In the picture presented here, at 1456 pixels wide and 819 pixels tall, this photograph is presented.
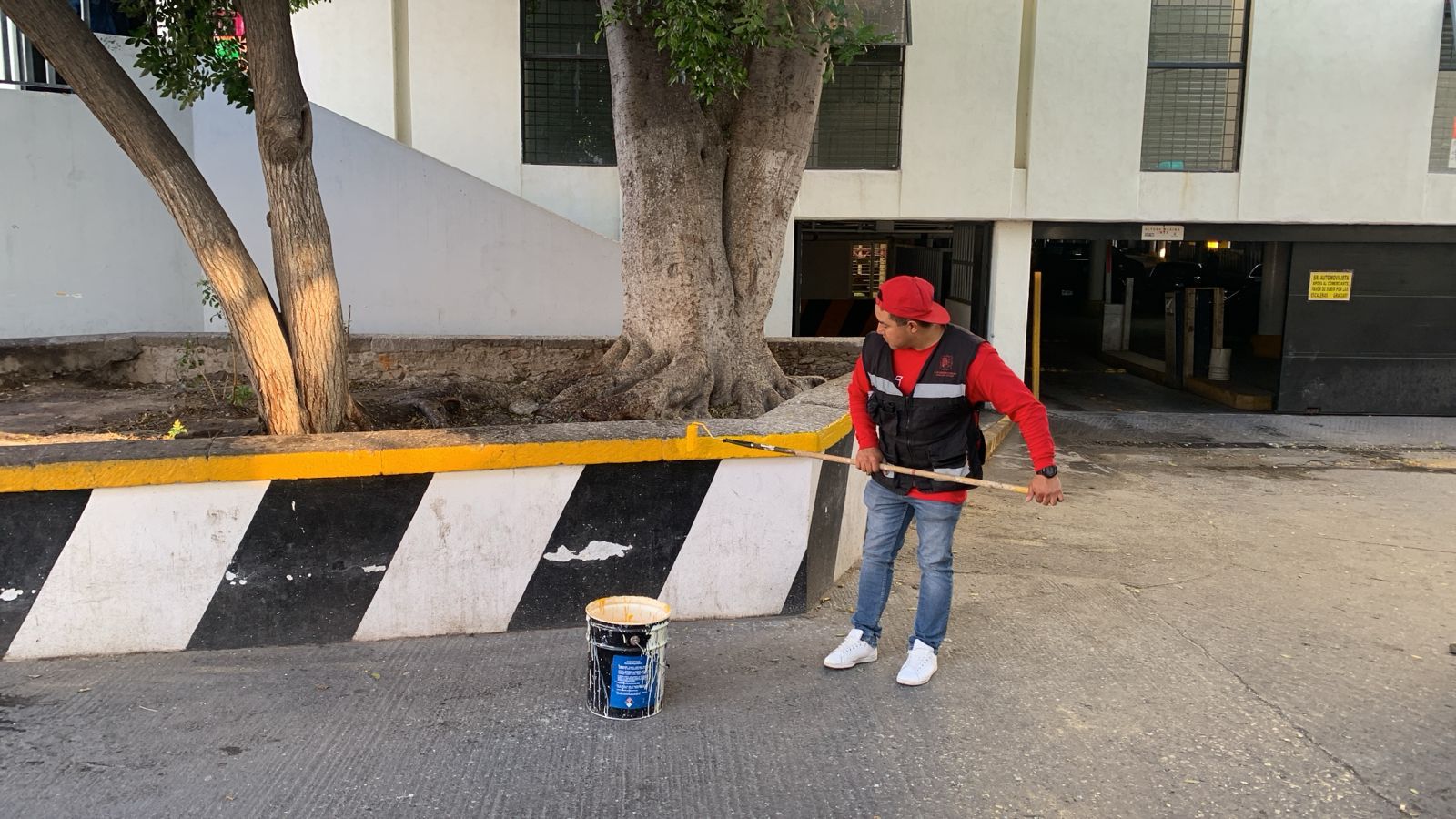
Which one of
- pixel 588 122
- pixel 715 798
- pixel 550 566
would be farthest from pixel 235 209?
pixel 715 798

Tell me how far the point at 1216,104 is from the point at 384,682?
11.1 meters

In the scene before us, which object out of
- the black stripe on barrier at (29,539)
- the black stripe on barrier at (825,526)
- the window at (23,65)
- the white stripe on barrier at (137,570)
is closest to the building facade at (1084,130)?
the window at (23,65)

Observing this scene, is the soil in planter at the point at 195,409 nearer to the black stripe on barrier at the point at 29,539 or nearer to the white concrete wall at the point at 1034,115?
the black stripe on barrier at the point at 29,539

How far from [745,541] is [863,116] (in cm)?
799

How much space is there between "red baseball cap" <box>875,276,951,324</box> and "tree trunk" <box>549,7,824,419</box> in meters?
2.35

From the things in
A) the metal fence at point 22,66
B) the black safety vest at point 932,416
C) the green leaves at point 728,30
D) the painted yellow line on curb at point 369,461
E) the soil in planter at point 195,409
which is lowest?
the soil in planter at point 195,409

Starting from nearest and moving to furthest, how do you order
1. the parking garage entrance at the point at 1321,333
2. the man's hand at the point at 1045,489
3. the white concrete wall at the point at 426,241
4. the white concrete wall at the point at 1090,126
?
the man's hand at the point at 1045,489 < the white concrete wall at the point at 426,241 < the white concrete wall at the point at 1090,126 < the parking garage entrance at the point at 1321,333

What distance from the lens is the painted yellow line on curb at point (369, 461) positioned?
4.64 meters

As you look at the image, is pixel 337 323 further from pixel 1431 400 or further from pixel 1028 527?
pixel 1431 400

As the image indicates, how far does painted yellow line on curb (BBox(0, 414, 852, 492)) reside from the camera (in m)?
4.64

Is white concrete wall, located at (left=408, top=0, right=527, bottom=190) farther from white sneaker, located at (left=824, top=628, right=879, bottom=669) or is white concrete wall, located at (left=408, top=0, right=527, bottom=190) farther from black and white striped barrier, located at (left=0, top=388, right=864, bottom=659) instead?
white sneaker, located at (left=824, top=628, right=879, bottom=669)

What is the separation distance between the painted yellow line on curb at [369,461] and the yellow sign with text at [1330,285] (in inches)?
392

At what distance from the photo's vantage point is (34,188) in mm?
9273

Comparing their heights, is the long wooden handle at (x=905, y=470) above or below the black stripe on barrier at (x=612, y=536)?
above
